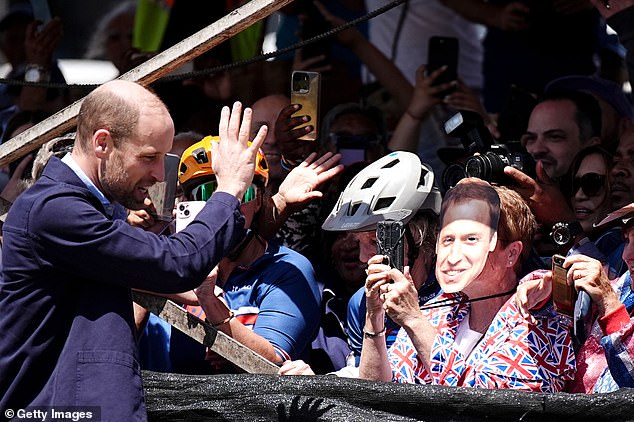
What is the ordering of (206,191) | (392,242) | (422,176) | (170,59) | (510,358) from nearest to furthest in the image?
(510,358) < (392,242) < (170,59) < (422,176) < (206,191)

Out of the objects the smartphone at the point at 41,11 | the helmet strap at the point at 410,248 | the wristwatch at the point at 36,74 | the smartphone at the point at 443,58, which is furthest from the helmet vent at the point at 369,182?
the smartphone at the point at 41,11

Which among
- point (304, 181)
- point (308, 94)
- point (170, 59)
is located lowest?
point (304, 181)

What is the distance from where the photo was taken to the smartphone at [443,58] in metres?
6.59

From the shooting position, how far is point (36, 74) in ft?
24.4

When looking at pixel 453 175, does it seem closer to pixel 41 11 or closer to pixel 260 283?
pixel 260 283

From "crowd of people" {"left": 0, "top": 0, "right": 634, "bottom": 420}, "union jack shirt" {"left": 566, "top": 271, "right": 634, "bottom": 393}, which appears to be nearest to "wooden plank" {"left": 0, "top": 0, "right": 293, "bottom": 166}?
"crowd of people" {"left": 0, "top": 0, "right": 634, "bottom": 420}

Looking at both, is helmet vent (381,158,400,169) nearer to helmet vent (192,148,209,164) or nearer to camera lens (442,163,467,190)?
camera lens (442,163,467,190)

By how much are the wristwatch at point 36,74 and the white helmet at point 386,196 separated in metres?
3.05

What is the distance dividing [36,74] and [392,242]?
12.1 ft

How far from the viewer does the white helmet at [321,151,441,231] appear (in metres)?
4.81

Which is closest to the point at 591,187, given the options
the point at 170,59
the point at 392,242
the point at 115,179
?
the point at 392,242

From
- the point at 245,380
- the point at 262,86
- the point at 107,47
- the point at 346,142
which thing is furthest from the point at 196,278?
the point at 107,47

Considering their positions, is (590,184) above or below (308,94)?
below

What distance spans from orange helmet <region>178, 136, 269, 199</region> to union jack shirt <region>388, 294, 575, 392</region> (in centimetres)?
115
